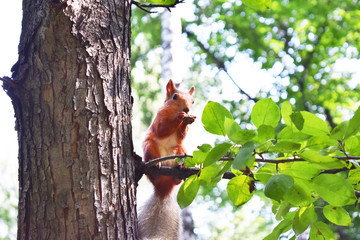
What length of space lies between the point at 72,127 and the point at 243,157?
79cm

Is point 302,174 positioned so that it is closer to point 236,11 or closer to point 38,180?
point 38,180

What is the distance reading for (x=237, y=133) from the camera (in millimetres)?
1107

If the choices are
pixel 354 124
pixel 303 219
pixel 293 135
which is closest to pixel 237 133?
pixel 293 135

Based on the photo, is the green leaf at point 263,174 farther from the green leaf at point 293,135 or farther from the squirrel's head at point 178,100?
the squirrel's head at point 178,100

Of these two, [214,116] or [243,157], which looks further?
[214,116]

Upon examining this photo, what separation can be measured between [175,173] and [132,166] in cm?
24

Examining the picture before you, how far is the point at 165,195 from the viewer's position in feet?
8.88

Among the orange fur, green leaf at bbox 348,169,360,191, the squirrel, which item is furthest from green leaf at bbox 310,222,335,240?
the orange fur

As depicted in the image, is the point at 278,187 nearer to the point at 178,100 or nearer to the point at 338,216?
the point at 338,216

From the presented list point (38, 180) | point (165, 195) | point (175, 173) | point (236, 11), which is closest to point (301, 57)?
point (236, 11)

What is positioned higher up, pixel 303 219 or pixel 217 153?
pixel 217 153

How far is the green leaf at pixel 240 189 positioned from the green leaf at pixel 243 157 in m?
0.30

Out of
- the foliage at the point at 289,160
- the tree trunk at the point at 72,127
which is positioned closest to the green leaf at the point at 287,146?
the foliage at the point at 289,160

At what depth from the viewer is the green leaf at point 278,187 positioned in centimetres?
104
